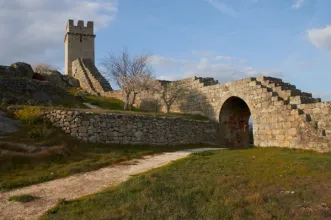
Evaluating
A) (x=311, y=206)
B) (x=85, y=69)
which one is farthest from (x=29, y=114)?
(x=85, y=69)

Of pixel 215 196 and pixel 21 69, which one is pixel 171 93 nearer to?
pixel 21 69

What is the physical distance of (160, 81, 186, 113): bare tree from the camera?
86.3 feet

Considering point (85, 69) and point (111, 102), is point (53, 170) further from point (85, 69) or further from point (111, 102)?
point (85, 69)

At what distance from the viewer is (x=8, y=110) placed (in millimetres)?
15695

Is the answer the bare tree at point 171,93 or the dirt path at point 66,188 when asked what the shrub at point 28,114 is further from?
the bare tree at point 171,93

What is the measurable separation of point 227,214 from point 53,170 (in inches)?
263

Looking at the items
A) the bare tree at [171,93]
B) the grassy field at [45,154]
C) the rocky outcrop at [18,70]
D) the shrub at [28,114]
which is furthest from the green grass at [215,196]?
the rocky outcrop at [18,70]

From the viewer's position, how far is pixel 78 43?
4322 centimetres

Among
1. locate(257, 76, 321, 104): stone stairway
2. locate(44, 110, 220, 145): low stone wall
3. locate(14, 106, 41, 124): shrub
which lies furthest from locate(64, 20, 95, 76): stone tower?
locate(14, 106, 41, 124): shrub

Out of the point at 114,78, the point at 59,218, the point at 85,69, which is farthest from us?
the point at 85,69

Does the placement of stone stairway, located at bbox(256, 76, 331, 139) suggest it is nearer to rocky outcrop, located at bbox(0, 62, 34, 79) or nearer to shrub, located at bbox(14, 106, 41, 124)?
shrub, located at bbox(14, 106, 41, 124)

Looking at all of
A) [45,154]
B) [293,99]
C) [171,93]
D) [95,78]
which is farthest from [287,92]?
[95,78]

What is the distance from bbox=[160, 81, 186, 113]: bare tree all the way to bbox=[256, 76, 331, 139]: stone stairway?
6885 millimetres

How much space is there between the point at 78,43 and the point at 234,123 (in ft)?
86.3
